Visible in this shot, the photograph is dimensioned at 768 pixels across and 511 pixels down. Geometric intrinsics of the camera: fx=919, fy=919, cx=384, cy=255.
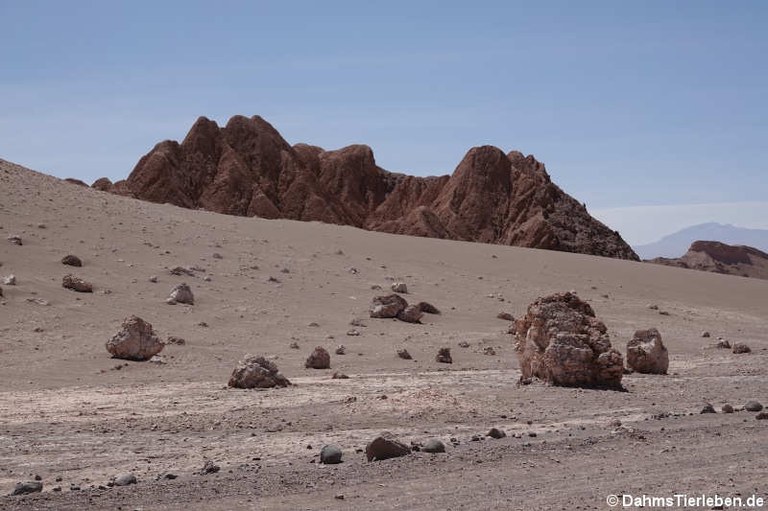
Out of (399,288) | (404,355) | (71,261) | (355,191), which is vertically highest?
(355,191)

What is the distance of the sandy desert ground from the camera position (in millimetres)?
6332

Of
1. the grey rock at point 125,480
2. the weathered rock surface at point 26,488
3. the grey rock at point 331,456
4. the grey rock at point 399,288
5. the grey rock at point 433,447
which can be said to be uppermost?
the grey rock at point 399,288

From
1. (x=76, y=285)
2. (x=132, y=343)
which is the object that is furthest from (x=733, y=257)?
(x=132, y=343)

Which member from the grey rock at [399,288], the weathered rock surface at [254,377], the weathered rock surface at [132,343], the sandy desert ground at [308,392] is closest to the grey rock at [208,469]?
the sandy desert ground at [308,392]

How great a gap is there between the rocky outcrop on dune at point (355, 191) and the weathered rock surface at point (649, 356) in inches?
1518

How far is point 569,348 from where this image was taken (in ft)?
37.9

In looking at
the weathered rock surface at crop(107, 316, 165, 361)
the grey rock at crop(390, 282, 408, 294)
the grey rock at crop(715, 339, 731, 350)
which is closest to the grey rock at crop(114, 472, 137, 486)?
the weathered rock surface at crop(107, 316, 165, 361)

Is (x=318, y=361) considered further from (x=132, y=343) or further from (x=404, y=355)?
(x=132, y=343)

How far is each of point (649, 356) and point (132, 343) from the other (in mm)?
7594

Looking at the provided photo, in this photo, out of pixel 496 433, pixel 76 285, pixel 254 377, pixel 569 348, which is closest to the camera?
pixel 496 433

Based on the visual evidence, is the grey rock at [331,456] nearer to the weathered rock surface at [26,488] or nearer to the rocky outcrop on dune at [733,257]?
the weathered rock surface at [26,488]

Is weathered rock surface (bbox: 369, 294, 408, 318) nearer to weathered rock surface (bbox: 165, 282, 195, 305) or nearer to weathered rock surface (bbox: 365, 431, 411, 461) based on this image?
weathered rock surface (bbox: 165, 282, 195, 305)

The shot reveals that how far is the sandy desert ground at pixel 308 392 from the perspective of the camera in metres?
6.33

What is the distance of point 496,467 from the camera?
6852 mm
